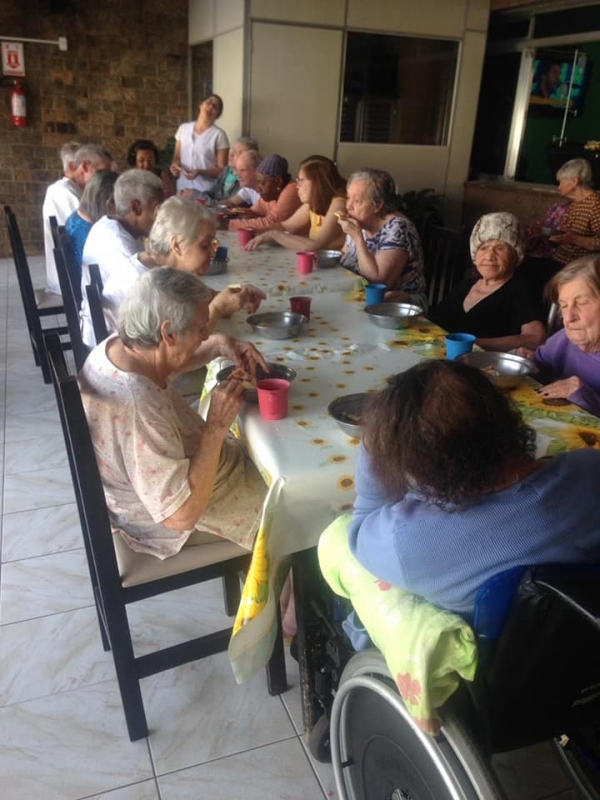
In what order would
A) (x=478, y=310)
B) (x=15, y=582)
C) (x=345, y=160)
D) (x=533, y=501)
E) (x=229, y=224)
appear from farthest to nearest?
(x=345, y=160), (x=229, y=224), (x=478, y=310), (x=15, y=582), (x=533, y=501)

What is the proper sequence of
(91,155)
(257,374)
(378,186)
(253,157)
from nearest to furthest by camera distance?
(257,374), (378,186), (91,155), (253,157)

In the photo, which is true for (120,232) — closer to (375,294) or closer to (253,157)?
(375,294)

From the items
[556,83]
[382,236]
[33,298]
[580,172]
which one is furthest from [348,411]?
[556,83]

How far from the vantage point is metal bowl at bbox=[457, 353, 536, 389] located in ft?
5.20

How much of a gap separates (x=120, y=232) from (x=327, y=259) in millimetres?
900

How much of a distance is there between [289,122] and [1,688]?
188 inches

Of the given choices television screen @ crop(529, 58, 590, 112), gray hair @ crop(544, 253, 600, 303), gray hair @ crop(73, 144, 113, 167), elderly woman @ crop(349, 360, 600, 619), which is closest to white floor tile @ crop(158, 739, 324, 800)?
elderly woman @ crop(349, 360, 600, 619)

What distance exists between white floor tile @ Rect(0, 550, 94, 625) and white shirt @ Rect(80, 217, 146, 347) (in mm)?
780

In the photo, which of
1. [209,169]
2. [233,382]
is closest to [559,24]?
[209,169]

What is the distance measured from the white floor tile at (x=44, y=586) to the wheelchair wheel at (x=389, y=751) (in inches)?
40.4

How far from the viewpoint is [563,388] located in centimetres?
150

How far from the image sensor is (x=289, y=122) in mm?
5199

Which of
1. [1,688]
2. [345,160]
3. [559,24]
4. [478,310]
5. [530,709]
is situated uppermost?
[559,24]

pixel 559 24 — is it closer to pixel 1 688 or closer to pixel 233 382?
pixel 233 382
